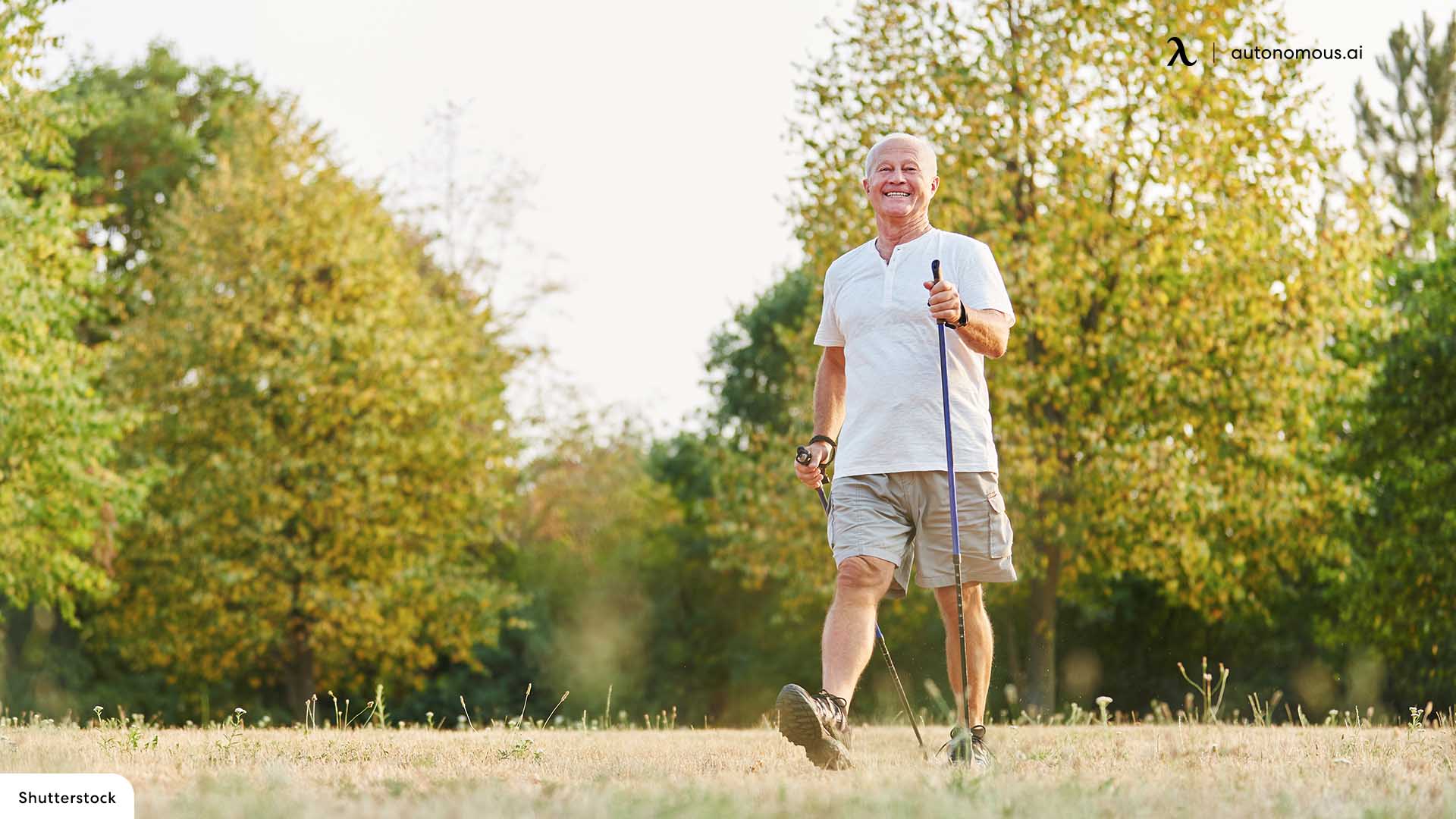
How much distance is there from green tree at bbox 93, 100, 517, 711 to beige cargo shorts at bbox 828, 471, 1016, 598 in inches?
650

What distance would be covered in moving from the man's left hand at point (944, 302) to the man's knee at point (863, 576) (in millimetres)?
966

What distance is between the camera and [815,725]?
4.85 metres

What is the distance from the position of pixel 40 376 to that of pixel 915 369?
13.9m

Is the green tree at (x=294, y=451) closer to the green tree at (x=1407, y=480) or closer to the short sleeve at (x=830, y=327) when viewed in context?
the green tree at (x=1407, y=480)

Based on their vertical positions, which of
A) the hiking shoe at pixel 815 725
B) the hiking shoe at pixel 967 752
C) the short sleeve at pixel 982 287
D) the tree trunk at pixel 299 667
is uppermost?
the short sleeve at pixel 982 287

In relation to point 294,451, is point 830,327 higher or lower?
lower

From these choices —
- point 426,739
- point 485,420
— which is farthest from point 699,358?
point 426,739

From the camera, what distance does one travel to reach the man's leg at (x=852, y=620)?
5.29 meters

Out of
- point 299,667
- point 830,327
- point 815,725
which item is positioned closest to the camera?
point 815,725

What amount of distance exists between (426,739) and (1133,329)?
1080 centimetres

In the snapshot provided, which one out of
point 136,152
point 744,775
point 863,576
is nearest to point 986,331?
point 863,576

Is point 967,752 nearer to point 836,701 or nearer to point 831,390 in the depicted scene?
point 836,701

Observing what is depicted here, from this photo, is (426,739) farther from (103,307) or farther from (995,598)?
(103,307)

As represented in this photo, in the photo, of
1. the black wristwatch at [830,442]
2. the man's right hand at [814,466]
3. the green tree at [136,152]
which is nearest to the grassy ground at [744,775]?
the man's right hand at [814,466]
